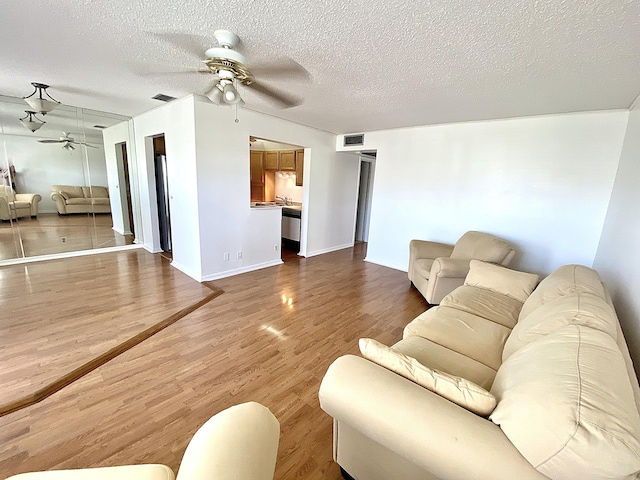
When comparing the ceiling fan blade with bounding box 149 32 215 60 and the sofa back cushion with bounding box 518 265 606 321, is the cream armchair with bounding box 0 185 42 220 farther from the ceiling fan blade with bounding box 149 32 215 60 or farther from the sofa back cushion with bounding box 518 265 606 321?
the sofa back cushion with bounding box 518 265 606 321

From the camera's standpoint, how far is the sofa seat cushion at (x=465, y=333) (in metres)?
1.70

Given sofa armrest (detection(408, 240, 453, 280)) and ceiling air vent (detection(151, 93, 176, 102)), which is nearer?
ceiling air vent (detection(151, 93, 176, 102))

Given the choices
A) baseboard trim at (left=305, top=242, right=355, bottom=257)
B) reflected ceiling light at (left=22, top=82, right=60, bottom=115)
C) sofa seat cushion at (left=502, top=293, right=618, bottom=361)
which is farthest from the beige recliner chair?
reflected ceiling light at (left=22, top=82, right=60, bottom=115)

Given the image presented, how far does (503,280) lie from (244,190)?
11.1 feet

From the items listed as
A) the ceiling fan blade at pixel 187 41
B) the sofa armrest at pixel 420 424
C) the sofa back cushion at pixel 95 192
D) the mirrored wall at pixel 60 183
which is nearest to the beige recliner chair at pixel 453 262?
the sofa armrest at pixel 420 424

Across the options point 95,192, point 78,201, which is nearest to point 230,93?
point 95,192

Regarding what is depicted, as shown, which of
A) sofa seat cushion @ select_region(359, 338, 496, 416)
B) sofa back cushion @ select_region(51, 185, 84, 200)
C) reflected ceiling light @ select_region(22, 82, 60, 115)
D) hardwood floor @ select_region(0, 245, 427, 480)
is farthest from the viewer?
sofa back cushion @ select_region(51, 185, 84, 200)

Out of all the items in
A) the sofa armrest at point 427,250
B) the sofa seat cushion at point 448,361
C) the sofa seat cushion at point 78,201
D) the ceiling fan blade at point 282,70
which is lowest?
the sofa seat cushion at point 448,361

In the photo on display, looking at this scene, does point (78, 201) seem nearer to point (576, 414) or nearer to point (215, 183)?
point (215, 183)

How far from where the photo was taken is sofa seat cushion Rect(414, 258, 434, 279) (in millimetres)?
3341

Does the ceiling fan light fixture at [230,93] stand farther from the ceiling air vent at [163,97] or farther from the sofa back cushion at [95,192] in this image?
the sofa back cushion at [95,192]

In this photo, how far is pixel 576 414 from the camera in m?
0.74

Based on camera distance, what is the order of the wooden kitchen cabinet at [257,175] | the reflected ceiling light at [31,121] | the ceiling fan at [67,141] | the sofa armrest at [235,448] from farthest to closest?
the wooden kitchen cabinet at [257,175] → the ceiling fan at [67,141] → the reflected ceiling light at [31,121] → the sofa armrest at [235,448]

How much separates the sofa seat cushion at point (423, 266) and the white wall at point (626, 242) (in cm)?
157
